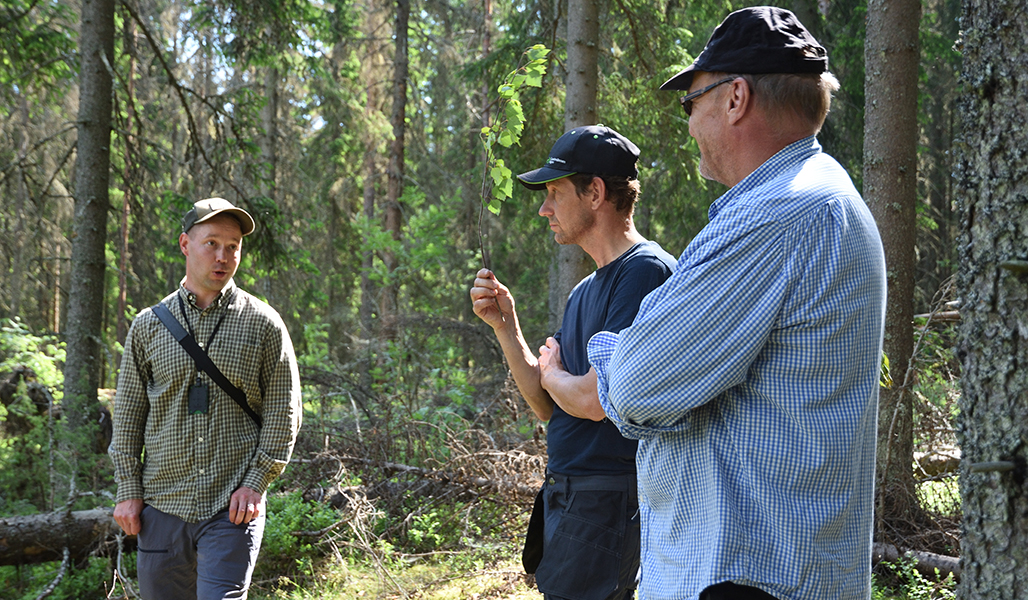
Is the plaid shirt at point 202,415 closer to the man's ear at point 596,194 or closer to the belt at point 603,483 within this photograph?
the belt at point 603,483

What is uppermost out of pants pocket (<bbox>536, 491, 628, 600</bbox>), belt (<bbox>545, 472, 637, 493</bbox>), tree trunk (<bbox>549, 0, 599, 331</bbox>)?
tree trunk (<bbox>549, 0, 599, 331</bbox>)

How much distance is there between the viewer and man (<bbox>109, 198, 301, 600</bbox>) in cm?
329

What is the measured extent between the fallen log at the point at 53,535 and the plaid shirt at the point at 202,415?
8.47 ft

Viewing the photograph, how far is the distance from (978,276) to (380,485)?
5344 mm

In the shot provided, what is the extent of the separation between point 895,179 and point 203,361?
15.2 ft

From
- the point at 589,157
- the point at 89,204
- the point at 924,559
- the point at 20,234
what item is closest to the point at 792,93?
the point at 589,157

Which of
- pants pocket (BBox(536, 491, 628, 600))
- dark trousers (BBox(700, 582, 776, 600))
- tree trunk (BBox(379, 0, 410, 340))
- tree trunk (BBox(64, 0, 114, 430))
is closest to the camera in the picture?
dark trousers (BBox(700, 582, 776, 600))

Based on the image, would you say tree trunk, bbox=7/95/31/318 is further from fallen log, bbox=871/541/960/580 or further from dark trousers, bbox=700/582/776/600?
dark trousers, bbox=700/582/776/600

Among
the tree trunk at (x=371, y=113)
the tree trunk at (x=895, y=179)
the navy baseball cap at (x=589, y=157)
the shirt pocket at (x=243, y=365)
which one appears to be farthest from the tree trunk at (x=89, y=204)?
the tree trunk at (x=371, y=113)

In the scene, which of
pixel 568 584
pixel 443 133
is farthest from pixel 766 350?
pixel 443 133

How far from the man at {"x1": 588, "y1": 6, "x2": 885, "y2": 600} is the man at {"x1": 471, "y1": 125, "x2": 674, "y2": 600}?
0.76 metres

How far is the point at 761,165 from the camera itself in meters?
1.66

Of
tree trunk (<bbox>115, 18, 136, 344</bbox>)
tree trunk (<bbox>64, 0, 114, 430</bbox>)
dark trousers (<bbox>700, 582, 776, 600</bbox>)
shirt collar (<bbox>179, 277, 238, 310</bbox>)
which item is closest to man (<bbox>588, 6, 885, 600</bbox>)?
dark trousers (<bbox>700, 582, 776, 600</bbox>)

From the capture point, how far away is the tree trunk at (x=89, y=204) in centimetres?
705
